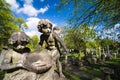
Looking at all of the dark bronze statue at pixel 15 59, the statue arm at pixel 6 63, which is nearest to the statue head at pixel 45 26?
the dark bronze statue at pixel 15 59

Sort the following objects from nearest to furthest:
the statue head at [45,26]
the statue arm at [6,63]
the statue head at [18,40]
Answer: the statue arm at [6,63] < the statue head at [18,40] < the statue head at [45,26]

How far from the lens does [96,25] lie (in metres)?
14.7

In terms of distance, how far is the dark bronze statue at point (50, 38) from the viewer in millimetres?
3168

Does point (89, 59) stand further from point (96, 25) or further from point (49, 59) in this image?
point (49, 59)

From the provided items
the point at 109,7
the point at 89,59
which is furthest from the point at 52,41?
the point at 89,59

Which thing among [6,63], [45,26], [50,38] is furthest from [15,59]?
[50,38]

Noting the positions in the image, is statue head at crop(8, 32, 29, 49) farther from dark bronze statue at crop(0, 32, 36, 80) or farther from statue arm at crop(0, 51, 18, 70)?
statue arm at crop(0, 51, 18, 70)

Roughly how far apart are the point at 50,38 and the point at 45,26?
0.99 feet

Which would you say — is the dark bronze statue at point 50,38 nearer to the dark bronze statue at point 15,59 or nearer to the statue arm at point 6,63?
the dark bronze statue at point 15,59

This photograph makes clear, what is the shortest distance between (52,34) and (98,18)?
11.4 m

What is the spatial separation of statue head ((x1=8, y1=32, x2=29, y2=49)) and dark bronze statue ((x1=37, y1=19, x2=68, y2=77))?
0.56 m

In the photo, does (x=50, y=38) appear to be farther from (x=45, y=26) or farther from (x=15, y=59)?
(x=15, y=59)

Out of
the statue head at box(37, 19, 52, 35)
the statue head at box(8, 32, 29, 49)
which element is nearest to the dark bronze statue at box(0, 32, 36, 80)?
the statue head at box(8, 32, 29, 49)

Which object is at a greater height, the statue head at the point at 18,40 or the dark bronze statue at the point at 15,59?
the statue head at the point at 18,40
